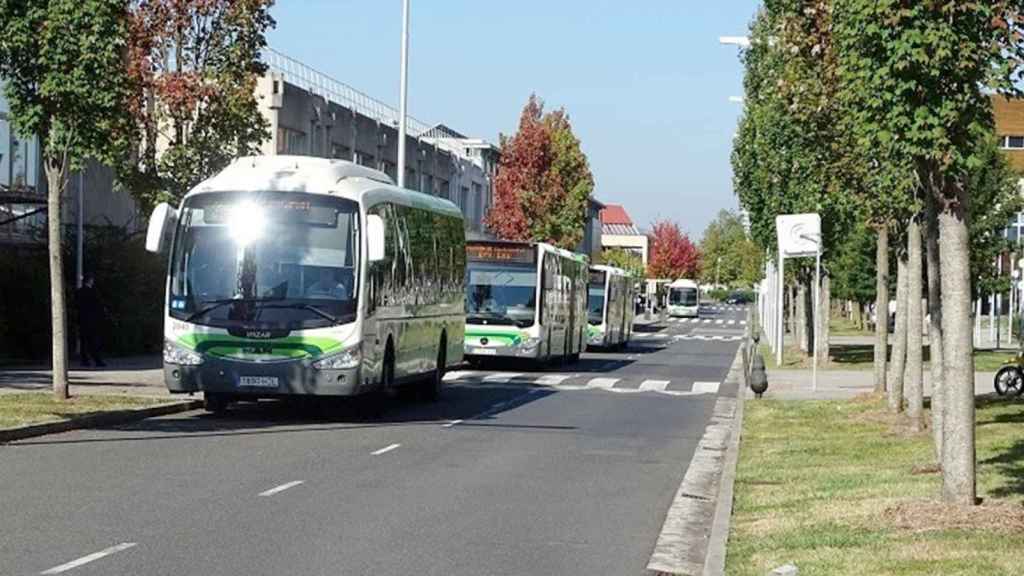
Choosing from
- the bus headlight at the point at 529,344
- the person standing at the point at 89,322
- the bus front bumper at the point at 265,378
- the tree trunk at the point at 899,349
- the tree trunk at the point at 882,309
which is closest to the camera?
the bus front bumper at the point at 265,378

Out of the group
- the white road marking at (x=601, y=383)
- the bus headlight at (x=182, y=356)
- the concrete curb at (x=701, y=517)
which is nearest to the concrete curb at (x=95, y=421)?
the bus headlight at (x=182, y=356)

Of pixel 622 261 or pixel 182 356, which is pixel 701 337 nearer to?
pixel 182 356

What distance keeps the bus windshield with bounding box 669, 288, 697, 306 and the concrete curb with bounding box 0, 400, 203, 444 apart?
108780mm

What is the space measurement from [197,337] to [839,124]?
8.50 meters


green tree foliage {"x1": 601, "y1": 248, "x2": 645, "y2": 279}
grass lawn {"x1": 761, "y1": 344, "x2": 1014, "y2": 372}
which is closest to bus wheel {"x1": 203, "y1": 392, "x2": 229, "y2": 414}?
grass lawn {"x1": 761, "y1": 344, "x2": 1014, "y2": 372}

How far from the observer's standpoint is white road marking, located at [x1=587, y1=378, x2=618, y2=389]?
1375 inches

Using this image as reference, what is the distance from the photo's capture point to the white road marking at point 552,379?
35497 millimetres

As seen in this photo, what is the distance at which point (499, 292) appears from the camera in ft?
133

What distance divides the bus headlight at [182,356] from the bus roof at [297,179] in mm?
2130

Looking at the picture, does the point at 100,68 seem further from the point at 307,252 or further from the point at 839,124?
the point at 839,124

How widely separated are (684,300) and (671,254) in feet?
160

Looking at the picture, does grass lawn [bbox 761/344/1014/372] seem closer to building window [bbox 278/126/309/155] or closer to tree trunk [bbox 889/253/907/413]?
building window [bbox 278/126/309/155]

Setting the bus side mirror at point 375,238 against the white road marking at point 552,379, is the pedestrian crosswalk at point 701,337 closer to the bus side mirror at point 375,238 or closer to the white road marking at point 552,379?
the white road marking at point 552,379

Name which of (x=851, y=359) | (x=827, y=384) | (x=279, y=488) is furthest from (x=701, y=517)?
(x=851, y=359)
